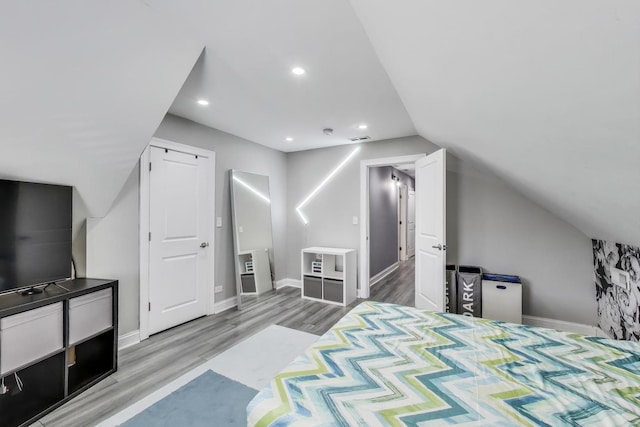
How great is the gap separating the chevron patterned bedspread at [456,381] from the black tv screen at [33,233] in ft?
6.75

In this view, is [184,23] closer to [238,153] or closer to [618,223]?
[238,153]

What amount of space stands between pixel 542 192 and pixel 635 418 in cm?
184

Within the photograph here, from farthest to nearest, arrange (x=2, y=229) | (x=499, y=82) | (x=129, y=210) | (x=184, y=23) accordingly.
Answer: (x=129, y=210) < (x=2, y=229) < (x=184, y=23) < (x=499, y=82)

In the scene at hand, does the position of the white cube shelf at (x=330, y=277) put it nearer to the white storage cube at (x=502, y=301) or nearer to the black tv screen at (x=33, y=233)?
the white storage cube at (x=502, y=301)

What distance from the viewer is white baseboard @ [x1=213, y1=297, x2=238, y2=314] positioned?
3.55 m

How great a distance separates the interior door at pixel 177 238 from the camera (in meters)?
2.94

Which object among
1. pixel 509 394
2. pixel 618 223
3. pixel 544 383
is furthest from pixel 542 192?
pixel 509 394

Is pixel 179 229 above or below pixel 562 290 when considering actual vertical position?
above

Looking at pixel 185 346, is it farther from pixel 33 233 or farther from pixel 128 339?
pixel 33 233

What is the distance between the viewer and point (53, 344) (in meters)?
1.83

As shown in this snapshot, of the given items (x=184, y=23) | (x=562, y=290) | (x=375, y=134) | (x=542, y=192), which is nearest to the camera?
(x=184, y=23)

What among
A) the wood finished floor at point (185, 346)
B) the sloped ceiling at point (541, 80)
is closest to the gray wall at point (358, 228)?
the wood finished floor at point (185, 346)

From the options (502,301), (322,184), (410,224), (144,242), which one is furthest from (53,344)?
(410,224)

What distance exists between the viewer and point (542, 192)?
2324 millimetres
